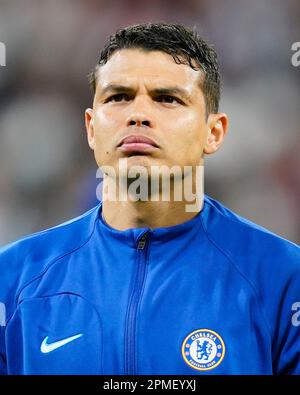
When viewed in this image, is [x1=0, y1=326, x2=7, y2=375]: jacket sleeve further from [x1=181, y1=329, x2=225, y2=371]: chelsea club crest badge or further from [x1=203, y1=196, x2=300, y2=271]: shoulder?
[x1=203, y1=196, x2=300, y2=271]: shoulder

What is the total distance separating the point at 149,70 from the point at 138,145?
0.26 meters

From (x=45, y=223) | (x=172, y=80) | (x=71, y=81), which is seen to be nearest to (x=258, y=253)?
(x=172, y=80)

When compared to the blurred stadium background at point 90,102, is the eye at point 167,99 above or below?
below

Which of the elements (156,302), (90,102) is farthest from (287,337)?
(90,102)

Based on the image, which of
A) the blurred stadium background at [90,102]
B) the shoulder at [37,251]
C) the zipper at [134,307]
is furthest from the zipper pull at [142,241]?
the blurred stadium background at [90,102]

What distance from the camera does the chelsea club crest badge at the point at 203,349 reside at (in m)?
2.16

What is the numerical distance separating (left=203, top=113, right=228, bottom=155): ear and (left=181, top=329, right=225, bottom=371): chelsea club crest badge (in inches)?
26.6

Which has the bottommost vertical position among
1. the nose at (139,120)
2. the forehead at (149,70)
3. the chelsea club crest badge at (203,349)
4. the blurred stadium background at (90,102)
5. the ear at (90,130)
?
the chelsea club crest badge at (203,349)

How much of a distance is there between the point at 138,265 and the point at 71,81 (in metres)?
2.53

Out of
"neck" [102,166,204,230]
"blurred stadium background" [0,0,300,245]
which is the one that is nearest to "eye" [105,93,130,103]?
"neck" [102,166,204,230]

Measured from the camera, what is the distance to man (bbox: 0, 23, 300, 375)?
85.7 inches

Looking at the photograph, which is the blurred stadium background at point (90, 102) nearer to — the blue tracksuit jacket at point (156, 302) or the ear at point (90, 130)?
the ear at point (90, 130)

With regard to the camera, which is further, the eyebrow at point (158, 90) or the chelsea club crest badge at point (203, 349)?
the eyebrow at point (158, 90)

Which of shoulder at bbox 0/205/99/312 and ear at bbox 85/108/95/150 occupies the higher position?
ear at bbox 85/108/95/150
